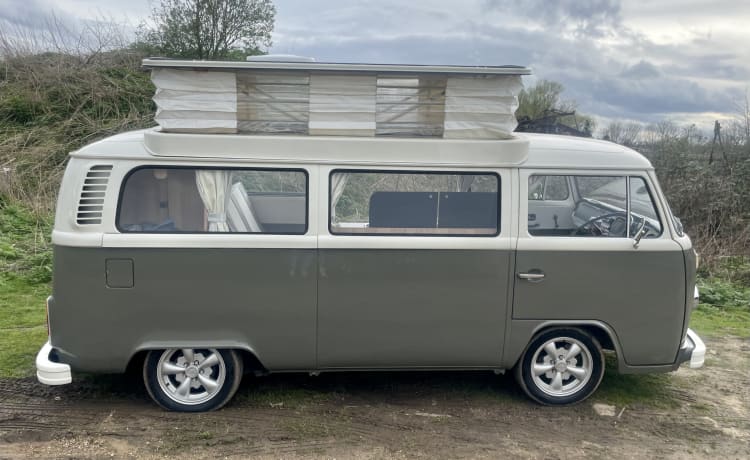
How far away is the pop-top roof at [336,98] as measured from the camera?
13.7 feet

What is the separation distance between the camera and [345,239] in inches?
170

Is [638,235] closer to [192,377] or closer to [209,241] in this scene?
[209,241]

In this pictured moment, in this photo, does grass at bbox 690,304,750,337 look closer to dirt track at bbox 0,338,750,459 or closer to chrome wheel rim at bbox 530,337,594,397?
dirt track at bbox 0,338,750,459

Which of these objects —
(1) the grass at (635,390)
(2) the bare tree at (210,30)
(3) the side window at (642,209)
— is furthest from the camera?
(2) the bare tree at (210,30)

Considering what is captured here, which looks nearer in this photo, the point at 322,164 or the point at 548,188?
the point at 322,164

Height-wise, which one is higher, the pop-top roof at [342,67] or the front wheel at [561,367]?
the pop-top roof at [342,67]

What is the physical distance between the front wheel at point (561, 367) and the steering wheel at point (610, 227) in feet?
2.57

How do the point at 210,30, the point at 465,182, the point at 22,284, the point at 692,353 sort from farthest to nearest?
the point at 210,30, the point at 22,284, the point at 692,353, the point at 465,182

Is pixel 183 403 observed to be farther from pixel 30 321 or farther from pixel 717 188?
pixel 717 188

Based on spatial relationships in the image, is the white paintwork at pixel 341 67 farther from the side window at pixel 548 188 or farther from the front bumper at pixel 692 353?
the front bumper at pixel 692 353

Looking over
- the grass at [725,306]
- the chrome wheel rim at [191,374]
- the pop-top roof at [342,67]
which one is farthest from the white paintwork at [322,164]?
the grass at [725,306]

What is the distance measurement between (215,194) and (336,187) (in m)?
0.89

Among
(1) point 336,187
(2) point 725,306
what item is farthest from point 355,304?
(2) point 725,306

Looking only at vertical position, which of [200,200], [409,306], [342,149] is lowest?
[409,306]
